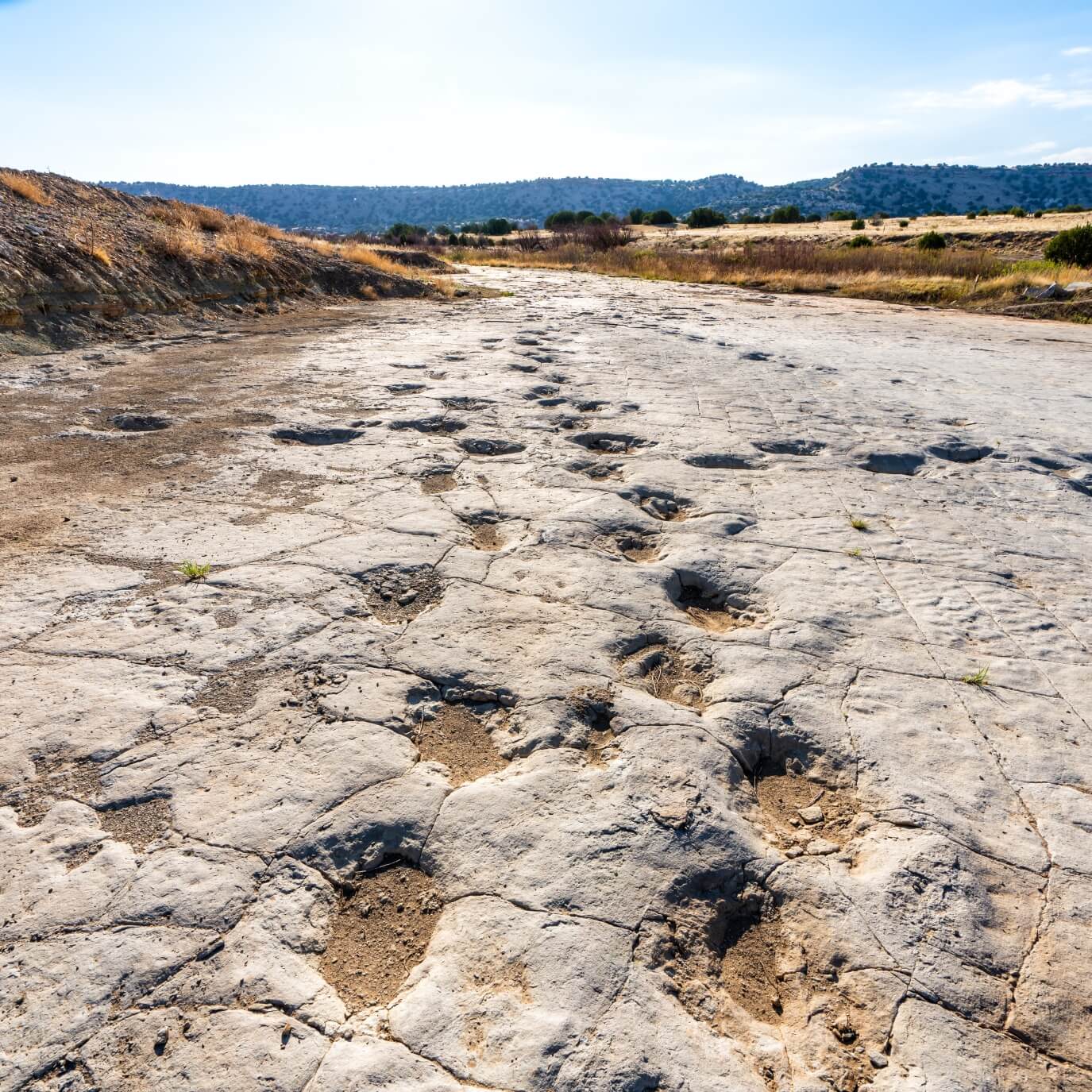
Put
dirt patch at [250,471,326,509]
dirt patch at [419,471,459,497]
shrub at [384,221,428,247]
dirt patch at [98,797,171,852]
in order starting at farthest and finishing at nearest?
1. shrub at [384,221,428,247]
2. dirt patch at [419,471,459,497]
3. dirt patch at [250,471,326,509]
4. dirt patch at [98,797,171,852]

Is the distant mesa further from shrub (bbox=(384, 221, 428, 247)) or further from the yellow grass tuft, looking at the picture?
the yellow grass tuft

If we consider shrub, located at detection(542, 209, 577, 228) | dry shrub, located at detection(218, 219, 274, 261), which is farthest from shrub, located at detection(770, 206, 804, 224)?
dry shrub, located at detection(218, 219, 274, 261)

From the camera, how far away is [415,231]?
31.4 meters

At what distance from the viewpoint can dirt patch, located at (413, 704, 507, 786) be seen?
1937 mm

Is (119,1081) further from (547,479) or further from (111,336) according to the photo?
(111,336)

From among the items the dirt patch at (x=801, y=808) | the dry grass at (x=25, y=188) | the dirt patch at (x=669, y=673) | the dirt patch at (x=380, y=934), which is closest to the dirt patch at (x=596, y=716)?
the dirt patch at (x=669, y=673)

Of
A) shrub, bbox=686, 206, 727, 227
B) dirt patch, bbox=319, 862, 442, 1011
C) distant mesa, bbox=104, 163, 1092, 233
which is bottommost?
dirt patch, bbox=319, 862, 442, 1011

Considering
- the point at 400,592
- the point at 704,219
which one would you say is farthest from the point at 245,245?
the point at 704,219

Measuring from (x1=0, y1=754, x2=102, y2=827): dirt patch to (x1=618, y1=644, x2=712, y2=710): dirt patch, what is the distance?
142cm

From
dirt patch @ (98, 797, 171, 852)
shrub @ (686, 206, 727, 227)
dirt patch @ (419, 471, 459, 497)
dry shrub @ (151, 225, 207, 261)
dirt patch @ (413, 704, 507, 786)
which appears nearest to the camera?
dirt patch @ (98, 797, 171, 852)

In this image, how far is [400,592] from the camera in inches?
106

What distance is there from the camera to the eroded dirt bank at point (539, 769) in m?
1.33

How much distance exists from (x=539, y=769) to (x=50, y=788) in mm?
1166

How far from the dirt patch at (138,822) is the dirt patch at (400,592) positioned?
36.7 inches
